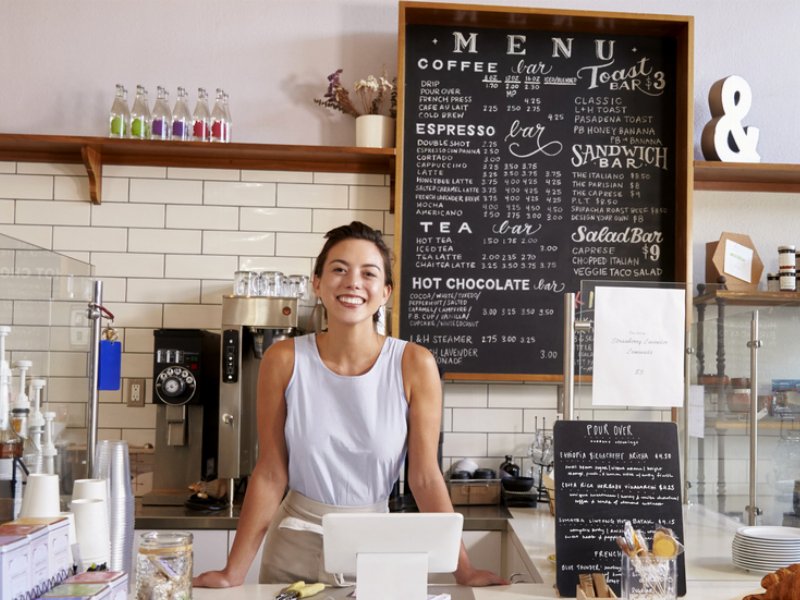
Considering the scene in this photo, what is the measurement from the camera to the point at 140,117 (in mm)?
3510

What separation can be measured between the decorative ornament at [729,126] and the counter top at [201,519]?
174 centimetres

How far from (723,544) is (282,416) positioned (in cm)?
108

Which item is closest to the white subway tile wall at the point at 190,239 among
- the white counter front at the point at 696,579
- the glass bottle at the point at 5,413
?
the white counter front at the point at 696,579

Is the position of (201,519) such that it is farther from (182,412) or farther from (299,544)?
(299,544)

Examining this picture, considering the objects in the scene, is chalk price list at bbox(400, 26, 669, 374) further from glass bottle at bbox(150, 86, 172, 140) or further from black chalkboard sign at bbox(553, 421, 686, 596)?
black chalkboard sign at bbox(553, 421, 686, 596)

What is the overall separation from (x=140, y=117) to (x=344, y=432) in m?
1.98

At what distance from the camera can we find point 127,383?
3.59 meters

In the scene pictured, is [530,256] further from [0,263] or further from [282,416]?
[0,263]

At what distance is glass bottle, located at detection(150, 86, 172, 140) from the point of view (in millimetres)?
3504

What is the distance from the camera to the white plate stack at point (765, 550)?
1.95 meters

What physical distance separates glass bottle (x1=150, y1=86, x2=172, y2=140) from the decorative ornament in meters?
2.22

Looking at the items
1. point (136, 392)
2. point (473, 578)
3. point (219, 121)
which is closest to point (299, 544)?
point (473, 578)

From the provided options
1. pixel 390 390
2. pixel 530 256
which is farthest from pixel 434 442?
pixel 530 256

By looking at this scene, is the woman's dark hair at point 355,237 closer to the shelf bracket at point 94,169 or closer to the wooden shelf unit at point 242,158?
the wooden shelf unit at point 242,158
